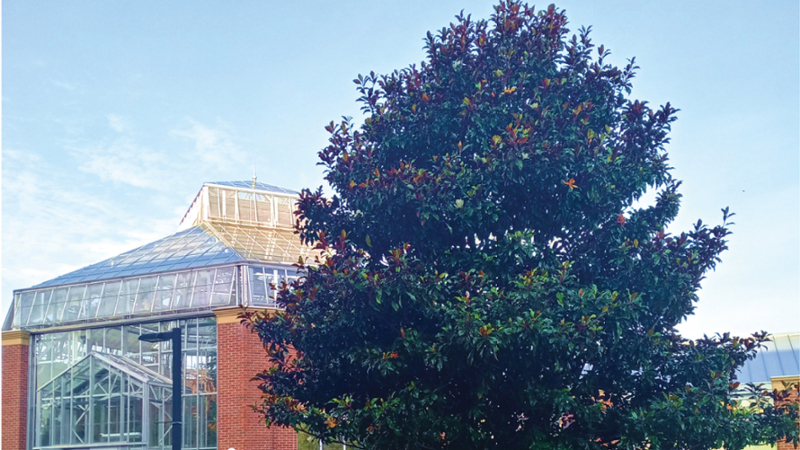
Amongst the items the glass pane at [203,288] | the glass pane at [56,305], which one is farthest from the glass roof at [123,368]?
the glass pane at [203,288]

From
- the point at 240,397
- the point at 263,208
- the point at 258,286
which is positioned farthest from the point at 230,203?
the point at 240,397

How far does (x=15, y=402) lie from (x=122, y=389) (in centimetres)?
425

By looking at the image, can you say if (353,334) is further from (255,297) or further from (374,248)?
(255,297)

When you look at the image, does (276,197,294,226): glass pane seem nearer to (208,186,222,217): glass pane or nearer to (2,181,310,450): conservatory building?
(208,186,222,217): glass pane

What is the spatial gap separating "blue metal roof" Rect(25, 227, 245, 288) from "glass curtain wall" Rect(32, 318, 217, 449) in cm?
204

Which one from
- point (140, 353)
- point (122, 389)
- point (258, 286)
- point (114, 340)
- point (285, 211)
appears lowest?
point (122, 389)

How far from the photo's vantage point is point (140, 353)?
24.9 meters

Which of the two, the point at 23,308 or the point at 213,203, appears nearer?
the point at 23,308

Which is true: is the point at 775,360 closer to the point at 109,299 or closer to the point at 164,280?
the point at 164,280

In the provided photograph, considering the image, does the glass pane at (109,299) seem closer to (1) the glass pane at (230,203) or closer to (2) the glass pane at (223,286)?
(2) the glass pane at (223,286)

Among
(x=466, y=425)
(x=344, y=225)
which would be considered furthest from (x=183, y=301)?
(x=466, y=425)

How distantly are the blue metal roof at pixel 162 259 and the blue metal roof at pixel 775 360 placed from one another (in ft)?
74.8

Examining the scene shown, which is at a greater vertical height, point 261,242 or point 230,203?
point 230,203

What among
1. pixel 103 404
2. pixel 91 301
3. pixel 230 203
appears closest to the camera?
pixel 103 404
